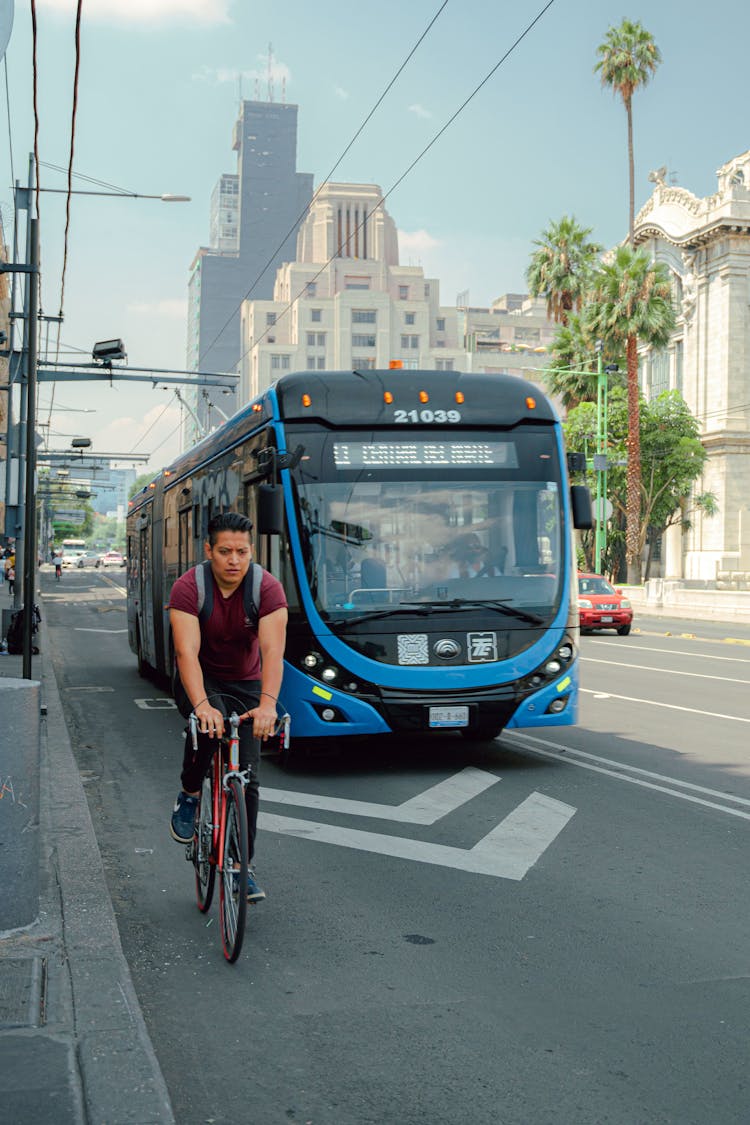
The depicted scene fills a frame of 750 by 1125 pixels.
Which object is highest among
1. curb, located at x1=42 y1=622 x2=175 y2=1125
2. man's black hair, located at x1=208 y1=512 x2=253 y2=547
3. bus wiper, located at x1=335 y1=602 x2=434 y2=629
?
man's black hair, located at x1=208 y1=512 x2=253 y2=547

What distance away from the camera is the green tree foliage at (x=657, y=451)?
56.7 m

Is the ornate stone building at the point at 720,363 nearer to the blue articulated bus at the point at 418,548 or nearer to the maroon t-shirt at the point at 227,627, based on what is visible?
the blue articulated bus at the point at 418,548

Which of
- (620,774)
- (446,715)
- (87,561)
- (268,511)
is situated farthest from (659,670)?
(87,561)

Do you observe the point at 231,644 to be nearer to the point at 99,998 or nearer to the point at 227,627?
the point at 227,627

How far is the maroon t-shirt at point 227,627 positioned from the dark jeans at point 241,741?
0.05 metres

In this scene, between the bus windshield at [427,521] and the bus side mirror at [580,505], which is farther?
the bus side mirror at [580,505]

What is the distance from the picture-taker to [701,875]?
656 cm

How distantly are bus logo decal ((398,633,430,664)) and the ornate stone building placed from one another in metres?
52.2

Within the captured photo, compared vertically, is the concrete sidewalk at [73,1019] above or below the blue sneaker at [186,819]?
below

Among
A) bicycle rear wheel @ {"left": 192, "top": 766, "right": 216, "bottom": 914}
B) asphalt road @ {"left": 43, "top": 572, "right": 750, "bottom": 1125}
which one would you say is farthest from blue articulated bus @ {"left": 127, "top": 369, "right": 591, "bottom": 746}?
bicycle rear wheel @ {"left": 192, "top": 766, "right": 216, "bottom": 914}

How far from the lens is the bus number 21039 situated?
10.3 m

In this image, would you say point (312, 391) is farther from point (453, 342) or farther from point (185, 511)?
point (453, 342)

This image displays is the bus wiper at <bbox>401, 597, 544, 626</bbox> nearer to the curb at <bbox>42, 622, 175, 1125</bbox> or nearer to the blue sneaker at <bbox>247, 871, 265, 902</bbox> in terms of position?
the curb at <bbox>42, 622, 175, 1125</bbox>

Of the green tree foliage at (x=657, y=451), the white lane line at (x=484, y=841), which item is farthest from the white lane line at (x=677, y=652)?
the green tree foliage at (x=657, y=451)
